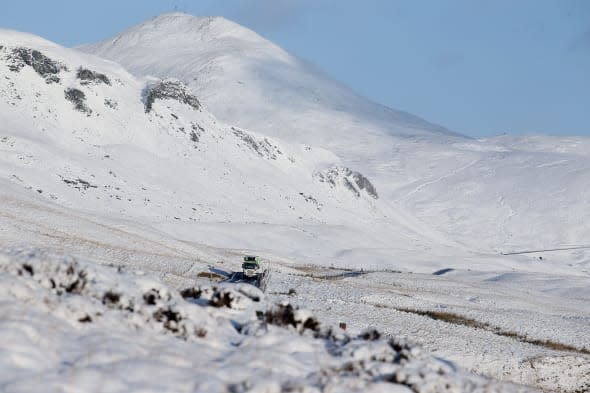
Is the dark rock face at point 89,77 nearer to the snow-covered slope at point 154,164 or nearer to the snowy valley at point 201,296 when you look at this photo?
the snow-covered slope at point 154,164

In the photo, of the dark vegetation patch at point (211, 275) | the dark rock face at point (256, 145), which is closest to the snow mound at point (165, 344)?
the dark vegetation patch at point (211, 275)

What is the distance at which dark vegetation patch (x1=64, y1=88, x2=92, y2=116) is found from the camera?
160375mm

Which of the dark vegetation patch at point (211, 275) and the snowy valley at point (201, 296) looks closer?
the snowy valley at point (201, 296)

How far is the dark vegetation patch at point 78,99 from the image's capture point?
160375 millimetres

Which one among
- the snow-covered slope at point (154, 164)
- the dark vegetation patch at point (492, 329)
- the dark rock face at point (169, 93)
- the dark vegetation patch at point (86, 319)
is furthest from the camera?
the dark rock face at point (169, 93)

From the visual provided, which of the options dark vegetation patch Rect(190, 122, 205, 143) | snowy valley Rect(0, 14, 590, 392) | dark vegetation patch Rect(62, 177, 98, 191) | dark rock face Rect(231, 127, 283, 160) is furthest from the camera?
dark rock face Rect(231, 127, 283, 160)

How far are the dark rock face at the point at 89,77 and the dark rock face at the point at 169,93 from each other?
8.85 meters

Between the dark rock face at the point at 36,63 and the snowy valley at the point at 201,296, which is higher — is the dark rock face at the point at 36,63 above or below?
above

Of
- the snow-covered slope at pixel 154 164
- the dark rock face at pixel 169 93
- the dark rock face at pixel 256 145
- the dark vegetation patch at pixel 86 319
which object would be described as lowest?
the dark vegetation patch at pixel 86 319

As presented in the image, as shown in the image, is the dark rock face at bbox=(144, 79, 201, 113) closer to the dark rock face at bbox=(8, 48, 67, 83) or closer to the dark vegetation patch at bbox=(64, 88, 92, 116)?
the dark vegetation patch at bbox=(64, 88, 92, 116)

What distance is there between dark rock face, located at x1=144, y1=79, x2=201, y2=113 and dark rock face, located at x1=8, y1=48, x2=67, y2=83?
1925 centimetres

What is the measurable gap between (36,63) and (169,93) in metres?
30.7

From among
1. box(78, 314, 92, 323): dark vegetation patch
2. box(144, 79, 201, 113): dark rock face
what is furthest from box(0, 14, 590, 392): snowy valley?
box(144, 79, 201, 113): dark rock face

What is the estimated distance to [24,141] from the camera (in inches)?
5335
